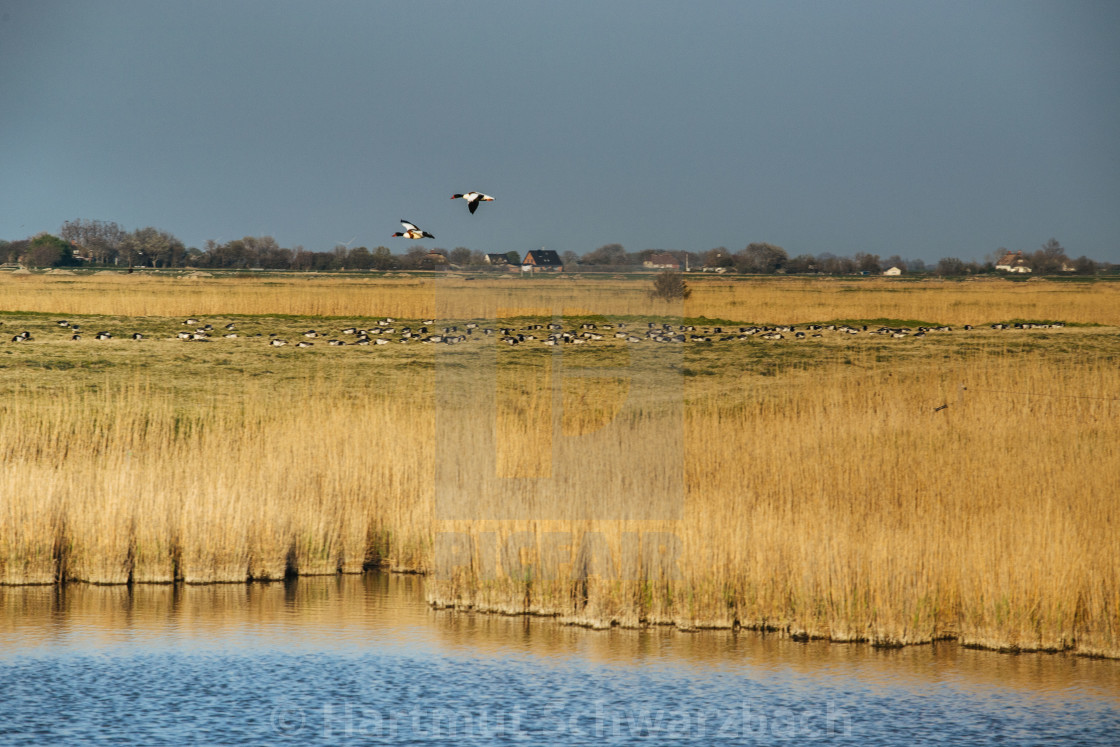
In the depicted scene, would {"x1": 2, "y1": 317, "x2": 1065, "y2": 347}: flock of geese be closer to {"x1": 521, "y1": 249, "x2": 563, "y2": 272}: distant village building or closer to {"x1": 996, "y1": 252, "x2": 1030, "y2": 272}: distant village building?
{"x1": 521, "y1": 249, "x2": 563, "y2": 272}: distant village building

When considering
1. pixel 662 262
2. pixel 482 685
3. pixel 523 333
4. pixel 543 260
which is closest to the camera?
pixel 482 685

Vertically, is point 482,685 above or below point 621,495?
below

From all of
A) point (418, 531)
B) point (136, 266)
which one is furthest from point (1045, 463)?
point (136, 266)

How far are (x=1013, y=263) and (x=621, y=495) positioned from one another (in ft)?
340

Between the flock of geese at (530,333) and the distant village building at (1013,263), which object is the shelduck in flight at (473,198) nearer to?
the flock of geese at (530,333)

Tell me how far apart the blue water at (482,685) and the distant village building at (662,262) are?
109 ft

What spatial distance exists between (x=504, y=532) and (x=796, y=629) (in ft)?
9.17

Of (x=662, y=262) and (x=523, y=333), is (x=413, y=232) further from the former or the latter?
(x=662, y=262)

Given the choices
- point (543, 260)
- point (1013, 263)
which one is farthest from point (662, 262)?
point (1013, 263)

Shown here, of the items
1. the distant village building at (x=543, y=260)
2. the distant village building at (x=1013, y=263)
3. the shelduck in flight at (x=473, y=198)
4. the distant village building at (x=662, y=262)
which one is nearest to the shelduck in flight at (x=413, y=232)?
the shelduck in flight at (x=473, y=198)

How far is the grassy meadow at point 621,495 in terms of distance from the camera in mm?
9961

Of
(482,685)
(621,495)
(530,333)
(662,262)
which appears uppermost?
(662,262)

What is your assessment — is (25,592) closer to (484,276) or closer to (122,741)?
(122,741)

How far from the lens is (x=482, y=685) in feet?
29.2
